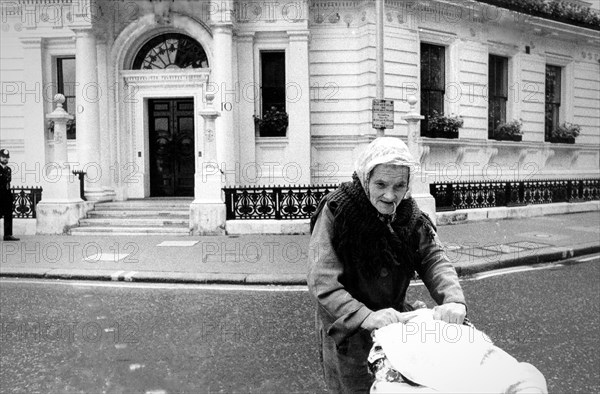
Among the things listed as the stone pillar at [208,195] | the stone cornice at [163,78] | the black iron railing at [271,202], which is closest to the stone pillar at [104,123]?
the stone cornice at [163,78]

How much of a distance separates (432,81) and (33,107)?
496 inches

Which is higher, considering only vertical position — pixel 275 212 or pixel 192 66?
pixel 192 66

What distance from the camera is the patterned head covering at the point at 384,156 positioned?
1.99m

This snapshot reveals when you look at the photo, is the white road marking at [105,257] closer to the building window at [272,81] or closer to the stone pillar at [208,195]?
the stone pillar at [208,195]

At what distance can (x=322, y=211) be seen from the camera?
7.22ft

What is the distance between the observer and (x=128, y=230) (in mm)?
12438

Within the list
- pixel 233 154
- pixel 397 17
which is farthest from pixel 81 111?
pixel 397 17

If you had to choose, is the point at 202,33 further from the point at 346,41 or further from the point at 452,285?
the point at 452,285

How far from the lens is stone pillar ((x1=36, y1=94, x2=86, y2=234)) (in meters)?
12.8

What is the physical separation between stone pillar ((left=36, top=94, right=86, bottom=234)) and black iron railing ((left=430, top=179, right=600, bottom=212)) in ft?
30.7

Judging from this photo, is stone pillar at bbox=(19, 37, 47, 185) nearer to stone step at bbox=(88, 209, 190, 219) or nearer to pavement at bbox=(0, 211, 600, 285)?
stone step at bbox=(88, 209, 190, 219)

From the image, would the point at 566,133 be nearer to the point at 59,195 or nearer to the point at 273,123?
the point at 273,123

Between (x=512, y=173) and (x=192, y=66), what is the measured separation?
11.6 m

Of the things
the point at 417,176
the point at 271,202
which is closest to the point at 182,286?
the point at 271,202
